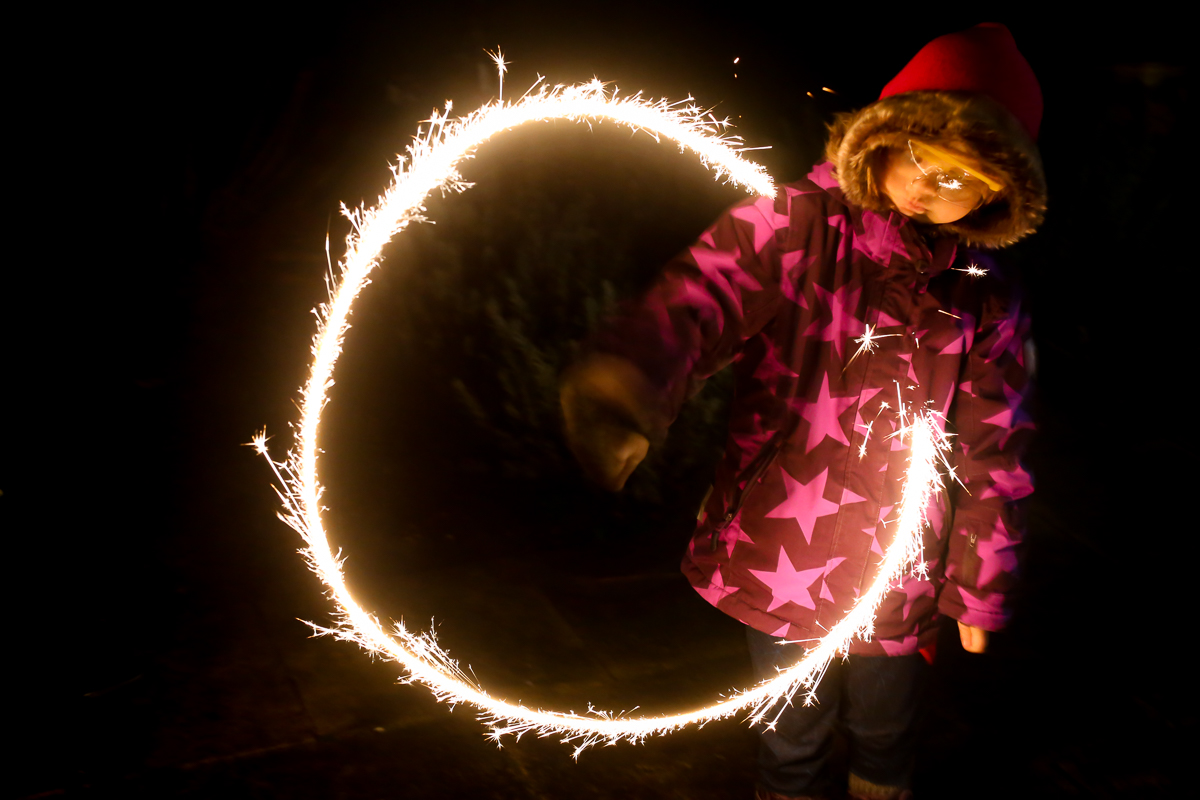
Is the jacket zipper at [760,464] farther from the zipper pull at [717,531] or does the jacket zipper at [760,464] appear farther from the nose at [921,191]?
the nose at [921,191]

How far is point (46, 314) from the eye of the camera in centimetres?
508

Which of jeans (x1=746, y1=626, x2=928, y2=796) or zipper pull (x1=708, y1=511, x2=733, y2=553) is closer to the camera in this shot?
zipper pull (x1=708, y1=511, x2=733, y2=553)

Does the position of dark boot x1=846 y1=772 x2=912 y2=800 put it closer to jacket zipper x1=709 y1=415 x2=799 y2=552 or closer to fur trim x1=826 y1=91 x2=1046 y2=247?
jacket zipper x1=709 y1=415 x2=799 y2=552

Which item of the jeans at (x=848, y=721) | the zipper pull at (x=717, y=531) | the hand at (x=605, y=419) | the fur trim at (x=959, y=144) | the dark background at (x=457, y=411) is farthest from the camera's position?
the dark background at (x=457, y=411)

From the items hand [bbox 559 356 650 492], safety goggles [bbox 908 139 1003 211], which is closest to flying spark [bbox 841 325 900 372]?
safety goggles [bbox 908 139 1003 211]

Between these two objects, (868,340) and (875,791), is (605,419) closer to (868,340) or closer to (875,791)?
(868,340)

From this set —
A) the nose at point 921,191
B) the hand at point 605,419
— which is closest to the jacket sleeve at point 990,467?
the nose at point 921,191

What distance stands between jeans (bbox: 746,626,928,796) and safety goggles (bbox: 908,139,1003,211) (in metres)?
1.01

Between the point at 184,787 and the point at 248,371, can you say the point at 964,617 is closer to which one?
the point at 184,787

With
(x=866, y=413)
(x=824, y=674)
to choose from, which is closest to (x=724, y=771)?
(x=824, y=674)

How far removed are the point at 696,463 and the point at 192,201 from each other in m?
3.64

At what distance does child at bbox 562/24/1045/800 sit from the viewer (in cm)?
174

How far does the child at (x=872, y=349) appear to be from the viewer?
5.71 feet

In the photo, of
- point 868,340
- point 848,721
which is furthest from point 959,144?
point 848,721
